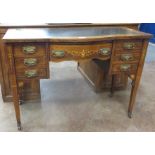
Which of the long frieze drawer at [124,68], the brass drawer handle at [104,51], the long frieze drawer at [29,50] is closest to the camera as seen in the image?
the long frieze drawer at [29,50]


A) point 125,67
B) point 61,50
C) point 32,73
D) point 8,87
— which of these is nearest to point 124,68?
point 125,67

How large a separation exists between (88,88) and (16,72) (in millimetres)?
1142

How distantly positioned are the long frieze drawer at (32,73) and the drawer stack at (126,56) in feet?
1.81

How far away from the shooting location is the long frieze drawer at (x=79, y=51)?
1.40m

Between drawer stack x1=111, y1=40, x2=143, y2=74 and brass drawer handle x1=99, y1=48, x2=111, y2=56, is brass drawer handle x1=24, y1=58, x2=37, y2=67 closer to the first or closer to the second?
brass drawer handle x1=99, y1=48, x2=111, y2=56

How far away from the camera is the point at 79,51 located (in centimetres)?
142

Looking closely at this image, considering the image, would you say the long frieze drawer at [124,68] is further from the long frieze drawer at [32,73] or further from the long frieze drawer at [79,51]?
the long frieze drawer at [32,73]

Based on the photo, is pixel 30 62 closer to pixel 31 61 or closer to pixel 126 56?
pixel 31 61

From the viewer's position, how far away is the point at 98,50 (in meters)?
1.46

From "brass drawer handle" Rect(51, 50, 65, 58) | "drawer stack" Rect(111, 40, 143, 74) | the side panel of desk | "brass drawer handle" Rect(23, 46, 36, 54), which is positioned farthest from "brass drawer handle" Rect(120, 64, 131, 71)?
the side panel of desk

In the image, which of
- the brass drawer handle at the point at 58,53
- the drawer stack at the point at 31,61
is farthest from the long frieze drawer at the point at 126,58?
the drawer stack at the point at 31,61

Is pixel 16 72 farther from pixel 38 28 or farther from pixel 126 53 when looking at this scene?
pixel 126 53

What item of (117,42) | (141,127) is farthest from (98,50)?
(141,127)

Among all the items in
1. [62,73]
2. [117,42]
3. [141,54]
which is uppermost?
[117,42]
